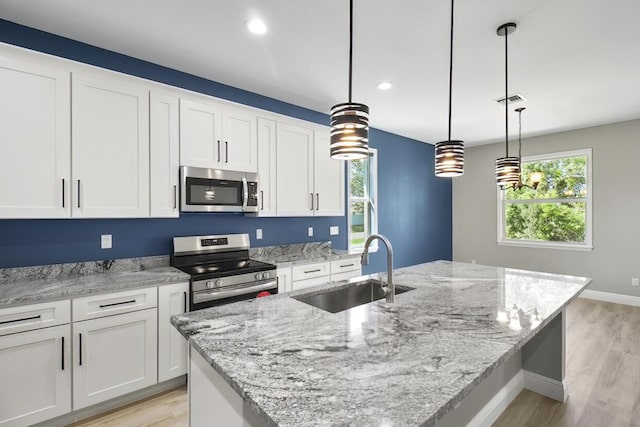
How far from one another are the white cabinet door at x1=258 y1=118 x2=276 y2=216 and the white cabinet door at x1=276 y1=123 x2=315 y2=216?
0.05 meters

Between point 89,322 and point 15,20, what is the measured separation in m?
2.16

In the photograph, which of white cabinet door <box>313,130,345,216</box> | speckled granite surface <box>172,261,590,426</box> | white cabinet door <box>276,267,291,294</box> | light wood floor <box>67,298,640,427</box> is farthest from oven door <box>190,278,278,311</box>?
white cabinet door <box>313,130,345,216</box>

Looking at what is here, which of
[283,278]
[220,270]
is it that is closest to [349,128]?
[220,270]

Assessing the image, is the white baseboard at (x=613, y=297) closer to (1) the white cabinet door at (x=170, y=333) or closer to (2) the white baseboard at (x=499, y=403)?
(2) the white baseboard at (x=499, y=403)

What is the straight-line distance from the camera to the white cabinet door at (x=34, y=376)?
187cm

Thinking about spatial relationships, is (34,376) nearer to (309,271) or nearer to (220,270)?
(220,270)

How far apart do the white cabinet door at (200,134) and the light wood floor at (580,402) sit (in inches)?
74.4

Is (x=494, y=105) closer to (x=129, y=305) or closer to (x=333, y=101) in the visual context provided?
(x=333, y=101)

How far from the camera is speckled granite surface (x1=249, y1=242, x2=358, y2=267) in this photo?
333cm

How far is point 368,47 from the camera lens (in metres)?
2.68

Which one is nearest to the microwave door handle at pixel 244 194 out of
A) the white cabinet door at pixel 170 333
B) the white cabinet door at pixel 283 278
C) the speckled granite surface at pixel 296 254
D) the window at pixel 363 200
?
the speckled granite surface at pixel 296 254

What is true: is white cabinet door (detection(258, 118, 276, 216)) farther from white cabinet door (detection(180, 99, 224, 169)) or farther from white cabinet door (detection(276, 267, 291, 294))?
white cabinet door (detection(276, 267, 291, 294))

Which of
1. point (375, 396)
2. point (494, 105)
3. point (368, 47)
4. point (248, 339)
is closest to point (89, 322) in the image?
point (248, 339)

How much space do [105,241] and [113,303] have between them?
27.7 inches
